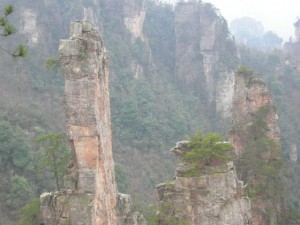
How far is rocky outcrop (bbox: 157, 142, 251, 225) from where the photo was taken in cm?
2053

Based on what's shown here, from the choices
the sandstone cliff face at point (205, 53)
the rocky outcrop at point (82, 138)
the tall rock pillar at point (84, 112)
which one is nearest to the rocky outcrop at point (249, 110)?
the rocky outcrop at point (82, 138)

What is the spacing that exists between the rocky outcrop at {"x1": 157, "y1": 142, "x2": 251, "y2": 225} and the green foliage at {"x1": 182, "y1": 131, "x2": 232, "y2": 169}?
16.0 inches

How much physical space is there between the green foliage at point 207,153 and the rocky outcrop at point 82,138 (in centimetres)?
416

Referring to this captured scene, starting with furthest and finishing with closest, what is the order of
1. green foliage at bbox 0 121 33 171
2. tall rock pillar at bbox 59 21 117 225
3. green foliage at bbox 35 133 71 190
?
green foliage at bbox 0 121 33 171
green foliage at bbox 35 133 71 190
tall rock pillar at bbox 59 21 117 225

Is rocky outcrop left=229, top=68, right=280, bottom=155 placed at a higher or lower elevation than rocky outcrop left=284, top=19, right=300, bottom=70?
lower

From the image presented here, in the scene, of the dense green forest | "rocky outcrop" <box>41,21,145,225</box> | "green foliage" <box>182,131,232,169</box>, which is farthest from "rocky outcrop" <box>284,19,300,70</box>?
"rocky outcrop" <box>41,21,145,225</box>

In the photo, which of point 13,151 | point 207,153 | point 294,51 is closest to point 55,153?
point 207,153

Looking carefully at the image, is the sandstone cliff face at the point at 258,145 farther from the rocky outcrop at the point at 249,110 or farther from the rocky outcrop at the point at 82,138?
the rocky outcrop at the point at 82,138

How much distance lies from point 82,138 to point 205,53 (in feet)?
191

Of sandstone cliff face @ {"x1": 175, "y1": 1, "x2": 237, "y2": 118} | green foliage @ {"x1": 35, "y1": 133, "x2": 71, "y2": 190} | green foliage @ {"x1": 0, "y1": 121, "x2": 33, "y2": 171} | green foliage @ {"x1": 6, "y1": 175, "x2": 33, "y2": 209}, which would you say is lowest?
green foliage @ {"x1": 6, "y1": 175, "x2": 33, "y2": 209}

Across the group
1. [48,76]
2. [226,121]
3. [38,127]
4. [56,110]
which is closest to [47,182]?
[38,127]

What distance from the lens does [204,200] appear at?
20.6 metres

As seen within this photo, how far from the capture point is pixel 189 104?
69500mm

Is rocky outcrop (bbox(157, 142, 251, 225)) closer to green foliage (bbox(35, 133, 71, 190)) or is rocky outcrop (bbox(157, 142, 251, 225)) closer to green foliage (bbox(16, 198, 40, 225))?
green foliage (bbox(35, 133, 71, 190))
